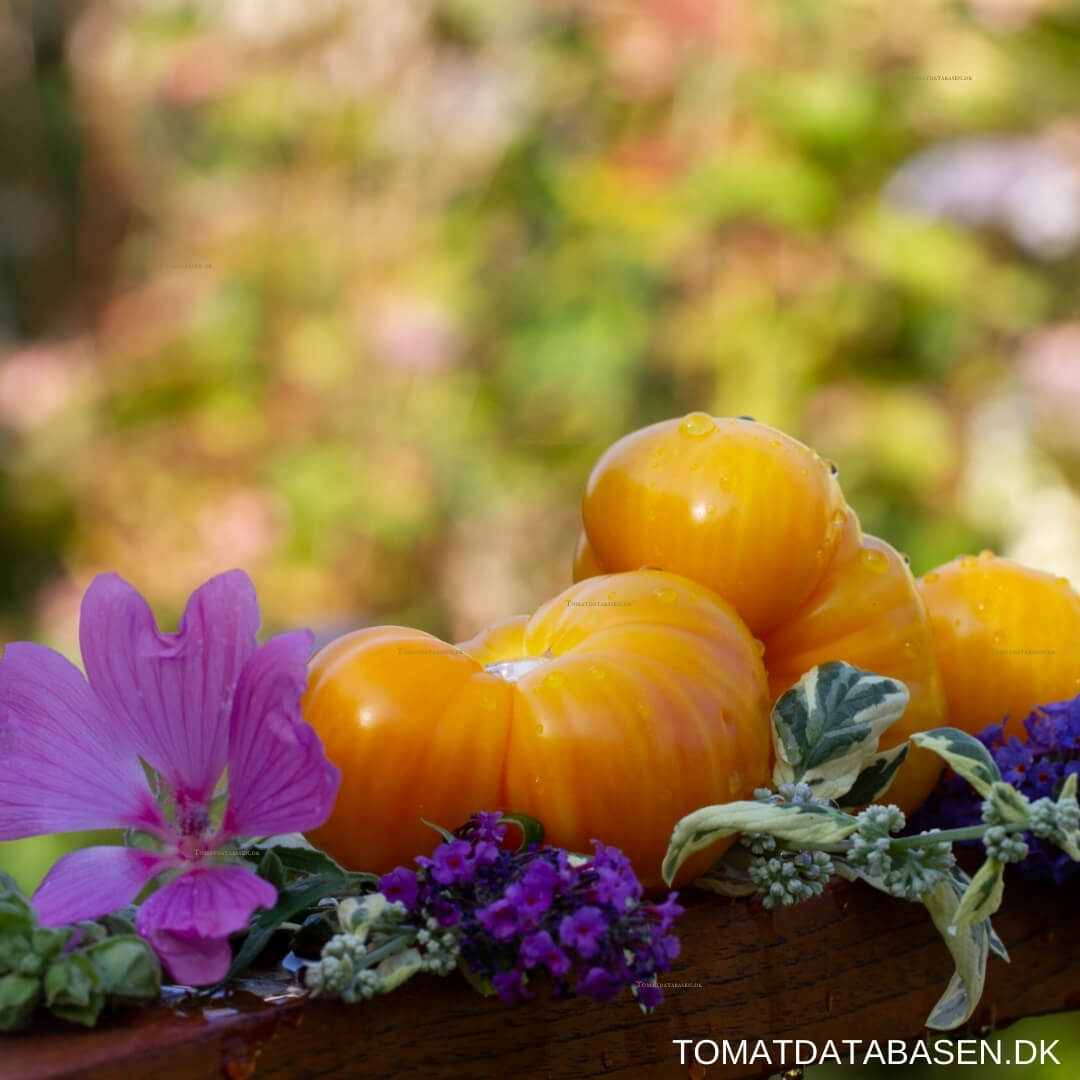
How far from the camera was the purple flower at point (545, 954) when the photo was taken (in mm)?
563

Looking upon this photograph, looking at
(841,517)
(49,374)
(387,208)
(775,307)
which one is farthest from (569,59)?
(841,517)

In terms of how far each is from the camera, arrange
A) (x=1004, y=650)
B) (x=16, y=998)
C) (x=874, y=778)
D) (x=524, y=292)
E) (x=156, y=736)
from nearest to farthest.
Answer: (x=16, y=998), (x=156, y=736), (x=874, y=778), (x=1004, y=650), (x=524, y=292)

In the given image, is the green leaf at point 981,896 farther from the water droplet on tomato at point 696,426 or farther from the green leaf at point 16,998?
the green leaf at point 16,998

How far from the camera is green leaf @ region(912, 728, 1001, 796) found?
664 millimetres

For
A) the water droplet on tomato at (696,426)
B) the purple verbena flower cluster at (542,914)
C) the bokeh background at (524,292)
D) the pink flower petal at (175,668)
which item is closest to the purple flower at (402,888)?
the purple verbena flower cluster at (542,914)

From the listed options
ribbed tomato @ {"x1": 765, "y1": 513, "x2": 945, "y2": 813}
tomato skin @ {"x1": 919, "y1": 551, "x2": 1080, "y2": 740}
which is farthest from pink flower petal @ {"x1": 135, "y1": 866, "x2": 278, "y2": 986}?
tomato skin @ {"x1": 919, "y1": 551, "x2": 1080, "y2": 740}

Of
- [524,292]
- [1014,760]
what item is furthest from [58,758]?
[524,292]

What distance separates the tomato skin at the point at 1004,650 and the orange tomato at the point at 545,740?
268 mm

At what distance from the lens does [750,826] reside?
0.66m

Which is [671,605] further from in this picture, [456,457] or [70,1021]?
[456,457]

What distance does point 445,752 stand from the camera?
2.27ft

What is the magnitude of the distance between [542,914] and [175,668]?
8.4 inches

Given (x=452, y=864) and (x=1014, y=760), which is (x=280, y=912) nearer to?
(x=452, y=864)

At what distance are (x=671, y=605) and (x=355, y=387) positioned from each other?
249cm
